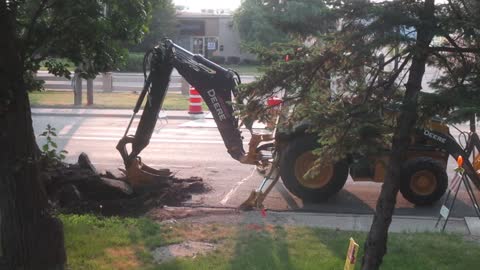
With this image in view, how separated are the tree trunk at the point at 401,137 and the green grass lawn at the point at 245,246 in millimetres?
1317

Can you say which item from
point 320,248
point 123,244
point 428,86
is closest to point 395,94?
point 428,86

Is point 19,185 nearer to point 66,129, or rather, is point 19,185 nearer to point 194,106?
point 66,129

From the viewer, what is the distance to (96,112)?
68.7ft

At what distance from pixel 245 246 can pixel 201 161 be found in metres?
6.29

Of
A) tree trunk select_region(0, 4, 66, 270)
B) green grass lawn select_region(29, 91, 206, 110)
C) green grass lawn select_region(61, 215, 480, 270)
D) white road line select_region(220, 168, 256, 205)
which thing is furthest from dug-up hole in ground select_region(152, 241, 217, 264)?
green grass lawn select_region(29, 91, 206, 110)

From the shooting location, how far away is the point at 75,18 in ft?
17.3

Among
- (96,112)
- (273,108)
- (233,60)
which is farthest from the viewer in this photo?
(233,60)

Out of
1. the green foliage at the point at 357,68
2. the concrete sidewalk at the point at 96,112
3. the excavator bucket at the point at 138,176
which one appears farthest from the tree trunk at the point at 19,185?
the concrete sidewalk at the point at 96,112

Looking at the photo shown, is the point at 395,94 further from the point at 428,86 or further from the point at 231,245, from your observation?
the point at 231,245

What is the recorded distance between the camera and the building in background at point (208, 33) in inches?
2253

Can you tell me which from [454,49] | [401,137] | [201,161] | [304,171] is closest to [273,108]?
[401,137]

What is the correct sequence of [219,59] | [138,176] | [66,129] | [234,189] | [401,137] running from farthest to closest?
1. [219,59]
2. [66,129]
3. [234,189]
4. [138,176]
5. [401,137]

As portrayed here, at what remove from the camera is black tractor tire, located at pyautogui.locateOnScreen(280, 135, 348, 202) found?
29.2 feet

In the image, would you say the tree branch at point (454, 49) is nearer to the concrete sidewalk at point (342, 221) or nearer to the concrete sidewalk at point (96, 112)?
the concrete sidewalk at point (342, 221)
